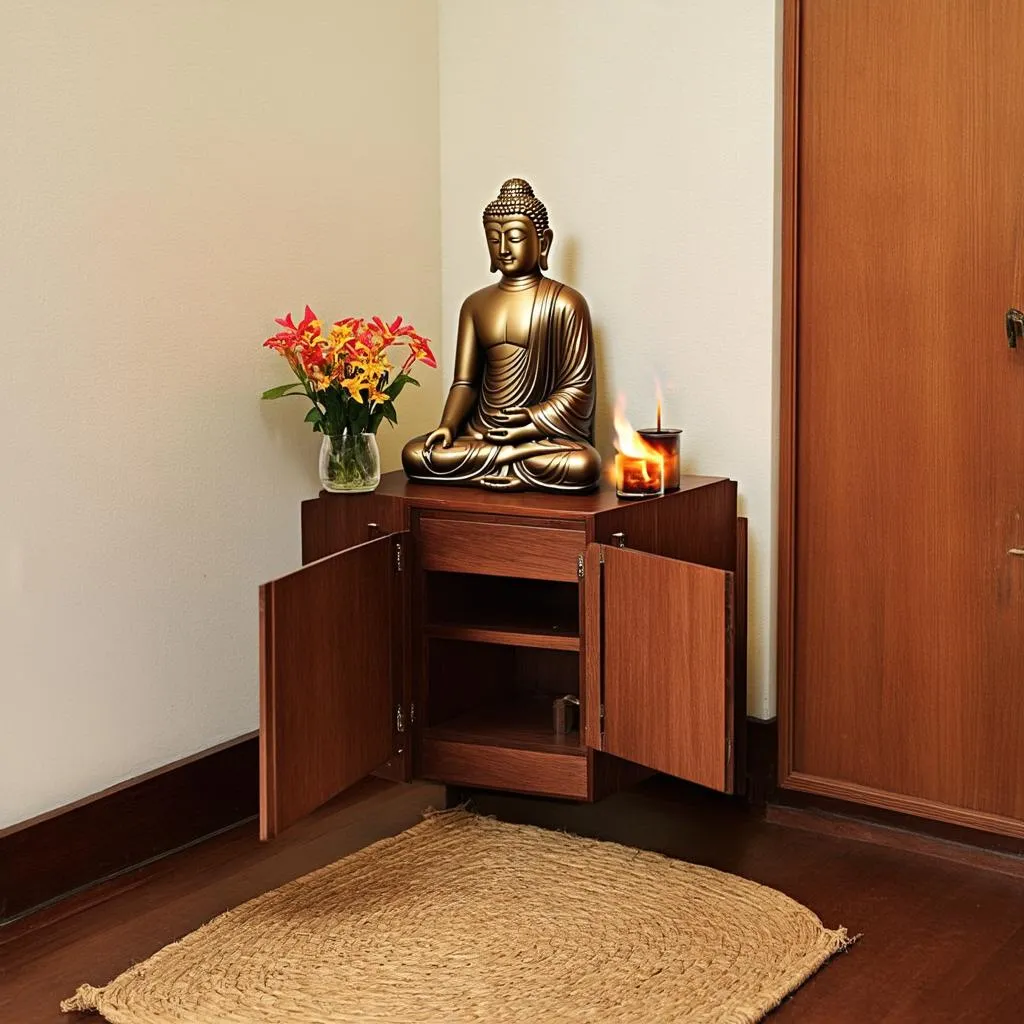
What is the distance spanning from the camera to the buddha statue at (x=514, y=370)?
2293 millimetres

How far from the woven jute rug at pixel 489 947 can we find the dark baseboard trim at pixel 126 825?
270 mm

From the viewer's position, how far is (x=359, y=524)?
227 centimetres

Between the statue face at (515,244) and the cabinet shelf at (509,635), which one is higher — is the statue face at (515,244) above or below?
above

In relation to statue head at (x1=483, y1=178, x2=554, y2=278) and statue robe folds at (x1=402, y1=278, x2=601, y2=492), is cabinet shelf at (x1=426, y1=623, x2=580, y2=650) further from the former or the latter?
statue head at (x1=483, y1=178, x2=554, y2=278)

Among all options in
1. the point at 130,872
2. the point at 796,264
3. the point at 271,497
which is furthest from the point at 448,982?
the point at 796,264

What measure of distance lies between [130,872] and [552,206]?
1468mm

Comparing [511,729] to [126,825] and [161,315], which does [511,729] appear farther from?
[161,315]

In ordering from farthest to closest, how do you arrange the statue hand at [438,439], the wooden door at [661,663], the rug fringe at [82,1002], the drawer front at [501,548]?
the statue hand at [438,439] < the drawer front at [501,548] < the wooden door at [661,663] < the rug fringe at [82,1002]

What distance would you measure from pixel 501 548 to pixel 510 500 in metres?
0.09

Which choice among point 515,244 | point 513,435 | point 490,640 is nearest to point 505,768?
point 490,640

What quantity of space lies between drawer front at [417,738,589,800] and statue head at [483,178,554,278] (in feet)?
2.79

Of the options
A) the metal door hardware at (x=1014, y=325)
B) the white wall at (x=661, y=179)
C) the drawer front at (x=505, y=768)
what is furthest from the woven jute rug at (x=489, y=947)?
the metal door hardware at (x=1014, y=325)

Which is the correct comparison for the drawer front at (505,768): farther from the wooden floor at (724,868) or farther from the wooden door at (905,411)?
the wooden door at (905,411)

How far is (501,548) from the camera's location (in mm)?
2162
